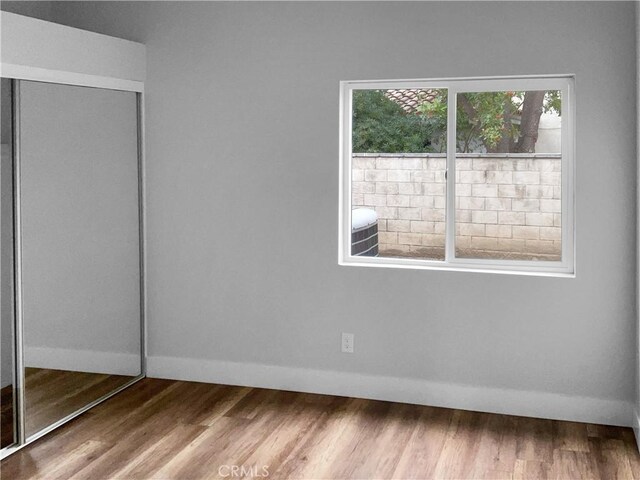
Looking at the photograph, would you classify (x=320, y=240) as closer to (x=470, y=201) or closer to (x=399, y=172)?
(x=399, y=172)

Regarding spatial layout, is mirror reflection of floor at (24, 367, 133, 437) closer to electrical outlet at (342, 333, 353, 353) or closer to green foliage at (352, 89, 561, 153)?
electrical outlet at (342, 333, 353, 353)

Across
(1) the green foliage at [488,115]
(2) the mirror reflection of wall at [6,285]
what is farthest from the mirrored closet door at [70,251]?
(1) the green foliage at [488,115]

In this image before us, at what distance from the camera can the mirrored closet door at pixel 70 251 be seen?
12.5 feet

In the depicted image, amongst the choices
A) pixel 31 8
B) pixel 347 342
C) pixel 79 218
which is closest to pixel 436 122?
pixel 347 342

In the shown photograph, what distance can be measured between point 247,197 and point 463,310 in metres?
1.43

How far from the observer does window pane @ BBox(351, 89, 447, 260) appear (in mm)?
4496

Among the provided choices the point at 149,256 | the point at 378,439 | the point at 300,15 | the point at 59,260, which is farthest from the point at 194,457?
the point at 300,15

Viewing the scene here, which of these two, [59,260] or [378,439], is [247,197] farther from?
[378,439]

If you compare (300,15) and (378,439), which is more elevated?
(300,15)

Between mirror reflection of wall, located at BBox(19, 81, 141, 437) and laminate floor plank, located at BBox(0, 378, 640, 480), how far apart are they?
0.12m

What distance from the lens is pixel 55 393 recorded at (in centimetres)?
408

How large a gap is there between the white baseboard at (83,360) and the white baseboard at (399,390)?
23 cm

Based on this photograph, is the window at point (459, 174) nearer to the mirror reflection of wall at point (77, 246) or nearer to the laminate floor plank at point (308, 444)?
the laminate floor plank at point (308, 444)

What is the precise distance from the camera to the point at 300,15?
4555 mm
